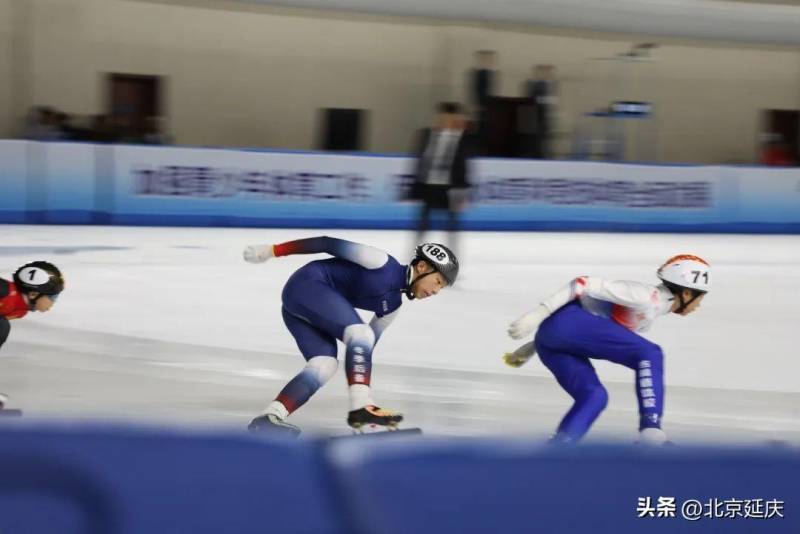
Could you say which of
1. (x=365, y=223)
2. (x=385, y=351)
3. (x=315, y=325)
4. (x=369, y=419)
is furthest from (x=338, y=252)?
(x=365, y=223)

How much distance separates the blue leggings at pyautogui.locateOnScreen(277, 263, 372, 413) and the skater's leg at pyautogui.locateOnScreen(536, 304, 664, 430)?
61cm

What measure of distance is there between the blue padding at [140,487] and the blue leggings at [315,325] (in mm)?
2059

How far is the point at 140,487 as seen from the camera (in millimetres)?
1621

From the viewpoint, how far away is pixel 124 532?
5.32 ft

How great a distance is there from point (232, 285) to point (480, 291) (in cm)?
162

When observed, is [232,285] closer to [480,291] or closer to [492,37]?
[480,291]

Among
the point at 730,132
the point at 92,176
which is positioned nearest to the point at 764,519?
the point at 92,176

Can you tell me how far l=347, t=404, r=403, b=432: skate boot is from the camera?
3652mm

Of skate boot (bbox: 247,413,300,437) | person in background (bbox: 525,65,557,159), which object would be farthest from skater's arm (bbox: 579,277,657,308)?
person in background (bbox: 525,65,557,159)

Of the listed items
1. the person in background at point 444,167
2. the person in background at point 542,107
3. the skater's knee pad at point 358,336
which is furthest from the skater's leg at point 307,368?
the person in background at point 542,107

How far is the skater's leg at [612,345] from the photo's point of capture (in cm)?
360

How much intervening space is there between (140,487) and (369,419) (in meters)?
2.07

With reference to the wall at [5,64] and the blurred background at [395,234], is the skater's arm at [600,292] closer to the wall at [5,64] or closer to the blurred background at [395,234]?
the blurred background at [395,234]

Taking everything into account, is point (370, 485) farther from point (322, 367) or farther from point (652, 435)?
point (322, 367)
